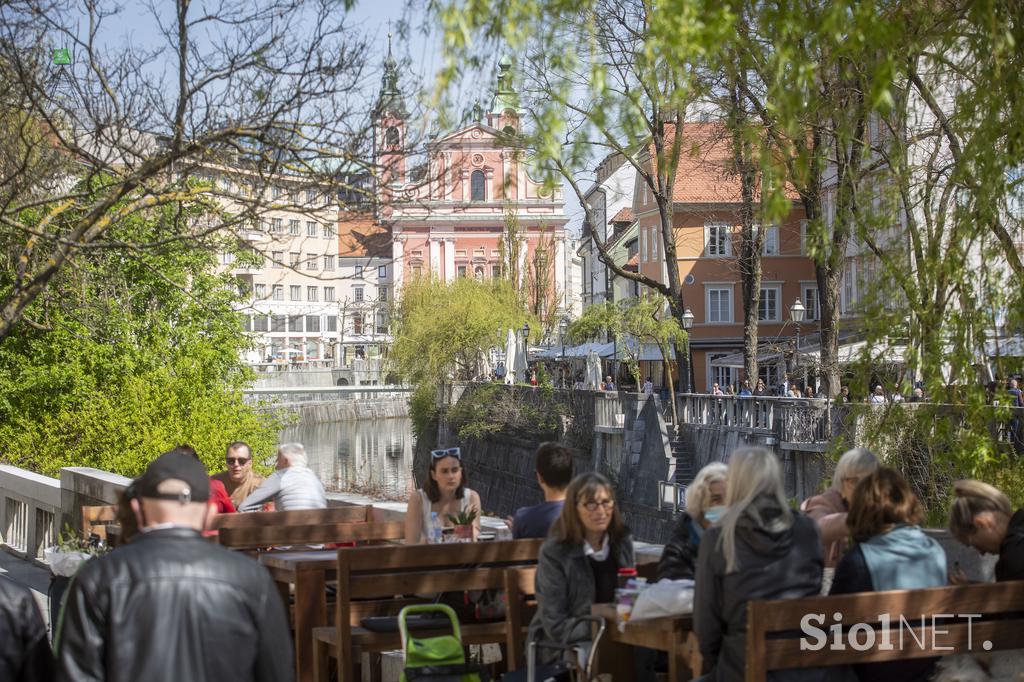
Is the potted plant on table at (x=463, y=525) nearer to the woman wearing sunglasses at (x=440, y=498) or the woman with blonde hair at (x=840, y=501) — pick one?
the woman wearing sunglasses at (x=440, y=498)

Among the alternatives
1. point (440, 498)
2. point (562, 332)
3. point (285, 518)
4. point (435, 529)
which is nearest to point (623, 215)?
point (562, 332)

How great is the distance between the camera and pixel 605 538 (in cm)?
582

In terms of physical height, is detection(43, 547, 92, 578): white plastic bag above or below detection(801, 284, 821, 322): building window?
below

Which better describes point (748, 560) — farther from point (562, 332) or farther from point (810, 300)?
point (562, 332)

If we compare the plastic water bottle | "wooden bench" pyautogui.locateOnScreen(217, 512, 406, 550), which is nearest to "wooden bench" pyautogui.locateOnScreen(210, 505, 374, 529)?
"wooden bench" pyautogui.locateOnScreen(217, 512, 406, 550)

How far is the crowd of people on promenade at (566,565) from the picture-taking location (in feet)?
11.5

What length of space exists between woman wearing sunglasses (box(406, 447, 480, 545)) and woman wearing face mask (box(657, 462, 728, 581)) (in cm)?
185

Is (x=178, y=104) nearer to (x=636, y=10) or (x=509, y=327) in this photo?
(x=636, y=10)

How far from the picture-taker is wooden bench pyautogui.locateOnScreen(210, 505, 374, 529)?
26.4ft

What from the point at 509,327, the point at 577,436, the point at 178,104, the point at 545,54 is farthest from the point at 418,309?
the point at 545,54

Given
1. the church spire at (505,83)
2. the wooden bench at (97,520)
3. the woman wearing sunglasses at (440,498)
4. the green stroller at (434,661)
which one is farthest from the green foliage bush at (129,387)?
the green stroller at (434,661)

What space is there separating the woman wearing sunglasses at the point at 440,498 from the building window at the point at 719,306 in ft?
165

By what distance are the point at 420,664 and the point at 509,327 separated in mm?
49358

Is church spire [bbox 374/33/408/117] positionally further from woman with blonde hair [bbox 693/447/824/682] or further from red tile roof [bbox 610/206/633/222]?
red tile roof [bbox 610/206/633/222]
